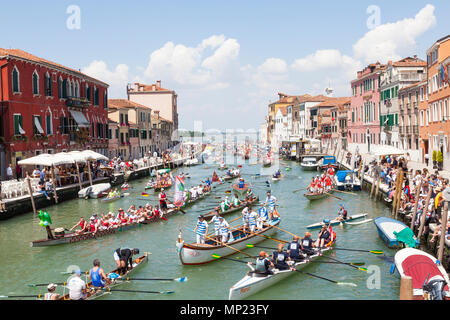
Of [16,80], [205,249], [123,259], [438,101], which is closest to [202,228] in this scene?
[205,249]

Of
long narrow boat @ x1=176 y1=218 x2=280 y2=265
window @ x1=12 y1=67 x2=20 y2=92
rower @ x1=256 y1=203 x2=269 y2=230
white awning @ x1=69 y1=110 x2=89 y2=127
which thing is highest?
window @ x1=12 y1=67 x2=20 y2=92

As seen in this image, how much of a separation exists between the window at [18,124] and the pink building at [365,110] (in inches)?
1739

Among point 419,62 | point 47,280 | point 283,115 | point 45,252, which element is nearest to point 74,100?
point 45,252

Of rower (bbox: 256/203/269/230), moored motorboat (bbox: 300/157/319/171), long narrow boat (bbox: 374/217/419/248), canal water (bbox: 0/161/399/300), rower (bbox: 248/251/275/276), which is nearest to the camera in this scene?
rower (bbox: 248/251/275/276)

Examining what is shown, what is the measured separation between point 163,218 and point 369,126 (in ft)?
146

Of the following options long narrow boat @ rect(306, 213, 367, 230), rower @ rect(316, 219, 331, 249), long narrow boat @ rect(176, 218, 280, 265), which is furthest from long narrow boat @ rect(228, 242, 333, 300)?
long narrow boat @ rect(306, 213, 367, 230)

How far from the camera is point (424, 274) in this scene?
523 inches

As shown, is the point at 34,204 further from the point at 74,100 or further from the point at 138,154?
the point at 138,154

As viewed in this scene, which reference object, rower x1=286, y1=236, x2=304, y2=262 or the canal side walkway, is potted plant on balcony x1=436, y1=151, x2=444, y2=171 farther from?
the canal side walkway

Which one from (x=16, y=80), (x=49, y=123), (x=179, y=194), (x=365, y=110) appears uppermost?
(x=16, y=80)

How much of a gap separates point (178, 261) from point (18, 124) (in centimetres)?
2141

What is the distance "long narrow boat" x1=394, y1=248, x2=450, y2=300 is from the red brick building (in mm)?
27996

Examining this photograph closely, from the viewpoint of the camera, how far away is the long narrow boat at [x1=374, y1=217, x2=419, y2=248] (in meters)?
19.5

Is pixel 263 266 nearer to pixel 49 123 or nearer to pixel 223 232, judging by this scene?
pixel 223 232
